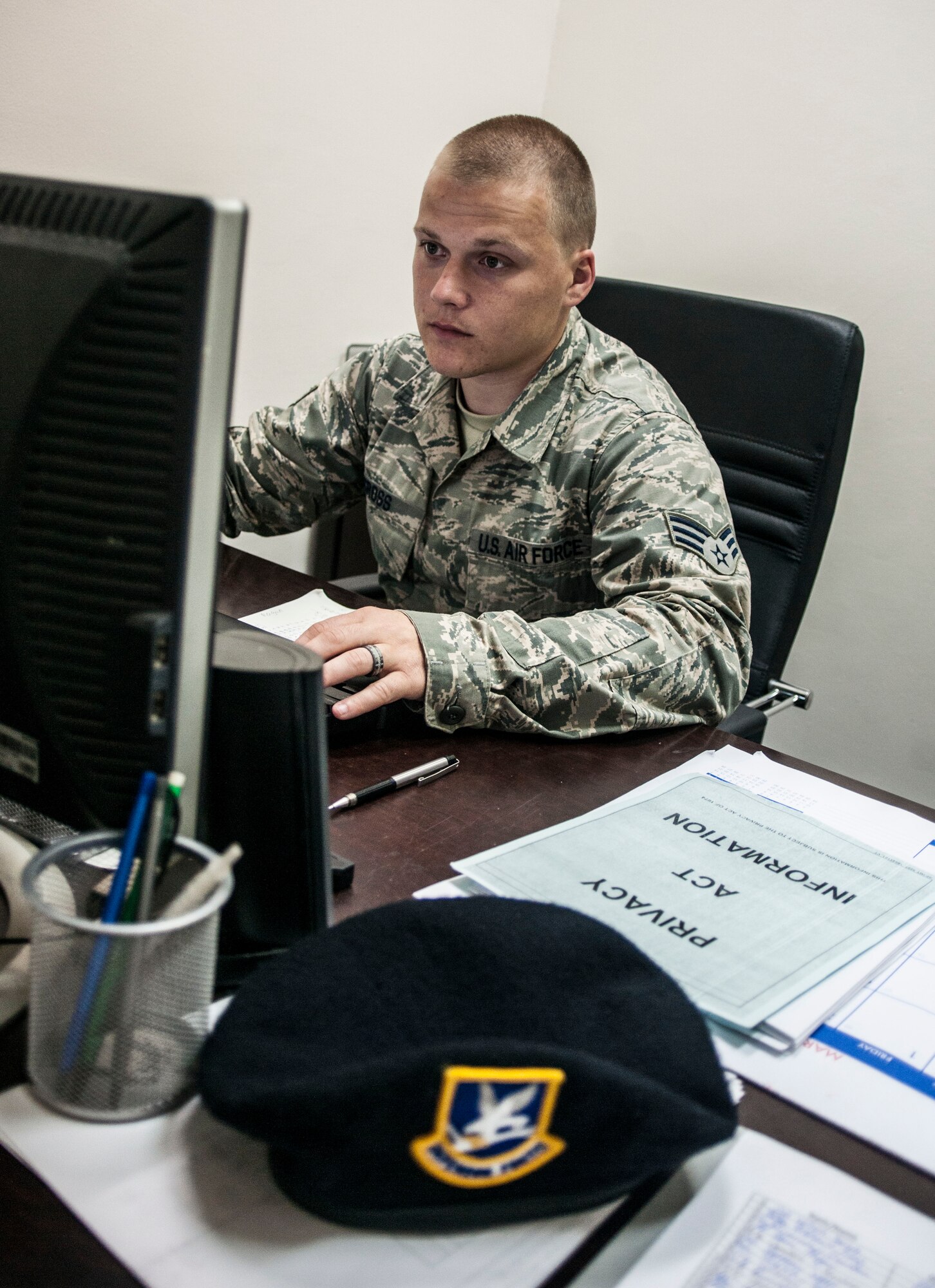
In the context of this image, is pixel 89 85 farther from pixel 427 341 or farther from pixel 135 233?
pixel 135 233

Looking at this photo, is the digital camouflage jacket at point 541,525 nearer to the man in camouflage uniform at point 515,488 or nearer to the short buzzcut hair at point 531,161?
the man in camouflage uniform at point 515,488

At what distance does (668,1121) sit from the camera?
1.38 feet

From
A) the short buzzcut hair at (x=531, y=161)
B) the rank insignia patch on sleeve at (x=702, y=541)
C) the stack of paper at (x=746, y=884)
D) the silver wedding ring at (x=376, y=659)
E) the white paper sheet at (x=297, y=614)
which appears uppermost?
the short buzzcut hair at (x=531, y=161)

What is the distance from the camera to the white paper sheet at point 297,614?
1084mm

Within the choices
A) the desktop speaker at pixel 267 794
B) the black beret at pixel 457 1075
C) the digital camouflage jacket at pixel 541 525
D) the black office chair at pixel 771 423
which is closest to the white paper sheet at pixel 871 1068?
the black beret at pixel 457 1075

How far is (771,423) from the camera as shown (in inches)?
56.1

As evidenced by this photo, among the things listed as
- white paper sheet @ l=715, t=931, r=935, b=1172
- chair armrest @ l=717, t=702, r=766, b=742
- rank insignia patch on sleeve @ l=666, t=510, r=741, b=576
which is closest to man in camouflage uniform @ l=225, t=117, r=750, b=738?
rank insignia patch on sleeve @ l=666, t=510, r=741, b=576

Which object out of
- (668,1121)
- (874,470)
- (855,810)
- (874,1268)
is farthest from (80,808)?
(874,470)

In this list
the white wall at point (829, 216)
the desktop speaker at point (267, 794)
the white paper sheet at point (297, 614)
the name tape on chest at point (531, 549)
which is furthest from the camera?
the white wall at point (829, 216)

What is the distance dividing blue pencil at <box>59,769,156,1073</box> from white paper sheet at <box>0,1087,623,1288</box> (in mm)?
35

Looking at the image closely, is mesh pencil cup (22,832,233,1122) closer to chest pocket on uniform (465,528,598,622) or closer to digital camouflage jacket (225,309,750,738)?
digital camouflage jacket (225,309,750,738)

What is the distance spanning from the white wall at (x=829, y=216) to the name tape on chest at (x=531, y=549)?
2.84ft

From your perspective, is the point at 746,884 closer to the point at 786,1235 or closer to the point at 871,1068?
the point at 871,1068

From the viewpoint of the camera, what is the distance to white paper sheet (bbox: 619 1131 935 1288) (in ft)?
1.40
